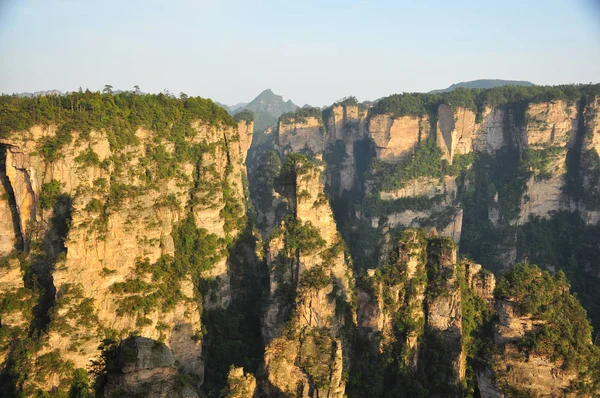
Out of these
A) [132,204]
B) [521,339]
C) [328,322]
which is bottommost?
[328,322]

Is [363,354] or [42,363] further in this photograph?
[363,354]

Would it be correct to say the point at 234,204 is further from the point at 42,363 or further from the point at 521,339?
the point at 521,339

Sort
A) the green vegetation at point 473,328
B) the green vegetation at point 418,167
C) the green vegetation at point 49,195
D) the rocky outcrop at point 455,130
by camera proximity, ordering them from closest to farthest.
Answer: the green vegetation at point 473,328
the green vegetation at point 49,195
the green vegetation at point 418,167
the rocky outcrop at point 455,130

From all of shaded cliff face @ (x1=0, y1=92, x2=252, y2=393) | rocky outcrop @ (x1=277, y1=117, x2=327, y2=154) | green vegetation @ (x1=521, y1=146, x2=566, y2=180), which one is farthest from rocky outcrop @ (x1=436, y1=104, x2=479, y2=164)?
shaded cliff face @ (x1=0, y1=92, x2=252, y2=393)

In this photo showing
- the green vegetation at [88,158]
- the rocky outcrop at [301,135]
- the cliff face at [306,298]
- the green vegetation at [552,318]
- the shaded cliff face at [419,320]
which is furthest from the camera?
the rocky outcrop at [301,135]

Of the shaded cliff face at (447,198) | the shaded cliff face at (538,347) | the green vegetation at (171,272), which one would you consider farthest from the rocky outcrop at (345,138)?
the shaded cliff face at (538,347)

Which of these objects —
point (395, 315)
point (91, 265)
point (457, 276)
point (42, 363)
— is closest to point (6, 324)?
point (42, 363)

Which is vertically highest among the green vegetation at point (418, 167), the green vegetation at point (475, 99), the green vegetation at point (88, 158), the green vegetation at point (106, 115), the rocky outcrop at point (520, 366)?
the green vegetation at point (475, 99)

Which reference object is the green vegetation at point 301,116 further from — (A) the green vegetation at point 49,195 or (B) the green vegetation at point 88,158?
(A) the green vegetation at point 49,195

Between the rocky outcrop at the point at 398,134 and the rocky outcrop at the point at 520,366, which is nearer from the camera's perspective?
the rocky outcrop at the point at 520,366
